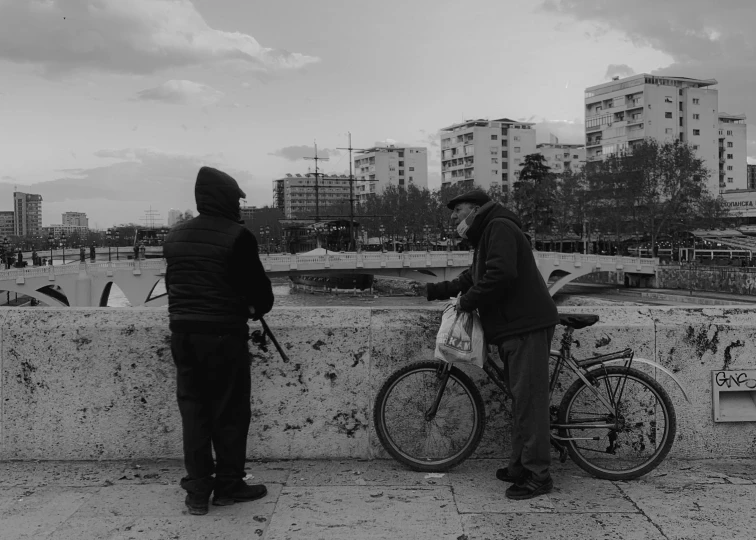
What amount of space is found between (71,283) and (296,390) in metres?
51.7

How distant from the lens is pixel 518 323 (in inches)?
144

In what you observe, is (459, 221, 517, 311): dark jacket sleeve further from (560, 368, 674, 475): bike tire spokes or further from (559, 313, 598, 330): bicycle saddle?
(560, 368, 674, 475): bike tire spokes

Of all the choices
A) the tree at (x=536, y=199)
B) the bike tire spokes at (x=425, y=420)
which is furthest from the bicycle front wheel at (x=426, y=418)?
the tree at (x=536, y=199)

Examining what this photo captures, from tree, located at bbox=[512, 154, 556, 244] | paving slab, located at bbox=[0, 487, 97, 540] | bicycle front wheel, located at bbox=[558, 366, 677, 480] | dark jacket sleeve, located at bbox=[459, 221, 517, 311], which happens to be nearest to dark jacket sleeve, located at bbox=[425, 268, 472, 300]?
dark jacket sleeve, located at bbox=[459, 221, 517, 311]

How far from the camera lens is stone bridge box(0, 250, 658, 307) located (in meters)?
49.1

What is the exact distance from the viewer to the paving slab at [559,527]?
310 cm

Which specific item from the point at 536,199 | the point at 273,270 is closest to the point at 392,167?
the point at 536,199

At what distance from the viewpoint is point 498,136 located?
115750 mm

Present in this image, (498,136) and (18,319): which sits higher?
(498,136)

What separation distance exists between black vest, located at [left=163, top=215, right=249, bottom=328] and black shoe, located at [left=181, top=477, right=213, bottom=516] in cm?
75

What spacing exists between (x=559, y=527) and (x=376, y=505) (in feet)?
2.74

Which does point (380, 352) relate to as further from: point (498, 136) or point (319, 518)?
point (498, 136)

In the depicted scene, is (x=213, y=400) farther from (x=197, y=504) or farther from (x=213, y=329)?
(x=197, y=504)

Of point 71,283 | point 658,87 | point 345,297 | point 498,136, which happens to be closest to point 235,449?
point 71,283
